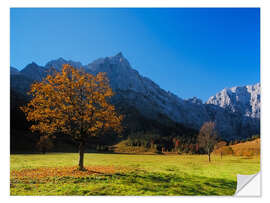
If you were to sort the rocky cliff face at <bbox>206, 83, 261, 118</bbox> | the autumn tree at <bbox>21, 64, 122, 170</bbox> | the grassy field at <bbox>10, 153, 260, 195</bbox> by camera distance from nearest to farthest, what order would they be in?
the grassy field at <bbox>10, 153, 260, 195</bbox>, the autumn tree at <bbox>21, 64, 122, 170</bbox>, the rocky cliff face at <bbox>206, 83, 261, 118</bbox>

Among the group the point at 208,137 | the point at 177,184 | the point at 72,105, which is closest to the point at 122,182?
the point at 177,184

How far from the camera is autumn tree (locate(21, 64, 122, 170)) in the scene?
400 inches

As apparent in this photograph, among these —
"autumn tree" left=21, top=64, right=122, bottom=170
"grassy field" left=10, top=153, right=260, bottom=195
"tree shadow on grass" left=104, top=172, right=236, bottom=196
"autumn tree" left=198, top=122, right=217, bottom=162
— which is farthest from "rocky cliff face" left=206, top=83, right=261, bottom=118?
"autumn tree" left=21, top=64, right=122, bottom=170

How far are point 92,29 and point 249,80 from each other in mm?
12456

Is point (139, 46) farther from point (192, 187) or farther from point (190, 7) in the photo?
point (192, 187)

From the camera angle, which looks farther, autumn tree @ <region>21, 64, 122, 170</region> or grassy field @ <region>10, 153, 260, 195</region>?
autumn tree @ <region>21, 64, 122, 170</region>

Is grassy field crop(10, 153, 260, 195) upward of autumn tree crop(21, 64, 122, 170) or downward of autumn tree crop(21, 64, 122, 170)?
downward

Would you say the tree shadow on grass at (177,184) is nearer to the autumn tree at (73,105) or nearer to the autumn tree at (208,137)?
the autumn tree at (73,105)

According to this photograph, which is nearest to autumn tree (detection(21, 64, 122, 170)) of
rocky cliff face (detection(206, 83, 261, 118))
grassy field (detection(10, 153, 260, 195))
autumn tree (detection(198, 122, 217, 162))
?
grassy field (detection(10, 153, 260, 195))

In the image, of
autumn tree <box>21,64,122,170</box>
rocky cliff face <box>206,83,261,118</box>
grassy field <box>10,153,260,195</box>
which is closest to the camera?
grassy field <box>10,153,260,195</box>

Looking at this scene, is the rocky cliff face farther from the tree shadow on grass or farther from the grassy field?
the tree shadow on grass

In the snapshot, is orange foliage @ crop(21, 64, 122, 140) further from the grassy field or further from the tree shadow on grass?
the tree shadow on grass

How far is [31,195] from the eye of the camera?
25.7 ft
